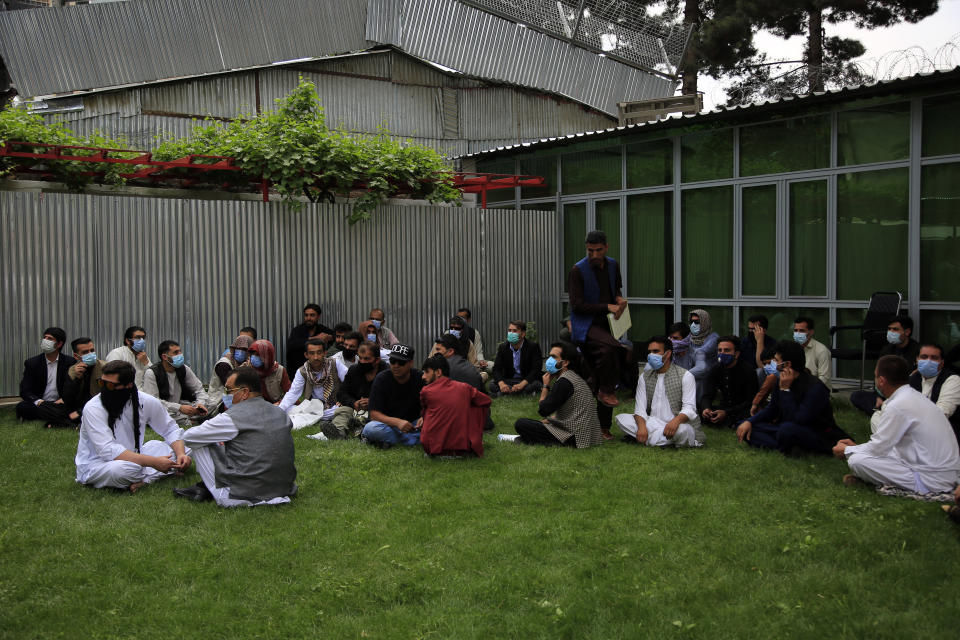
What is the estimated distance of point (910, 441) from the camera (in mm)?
6578

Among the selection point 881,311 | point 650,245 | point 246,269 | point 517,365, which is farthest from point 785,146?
point 246,269

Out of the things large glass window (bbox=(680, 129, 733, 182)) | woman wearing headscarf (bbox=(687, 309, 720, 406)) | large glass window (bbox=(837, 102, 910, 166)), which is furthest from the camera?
large glass window (bbox=(680, 129, 733, 182))

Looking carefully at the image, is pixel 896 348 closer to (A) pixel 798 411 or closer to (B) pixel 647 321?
(A) pixel 798 411

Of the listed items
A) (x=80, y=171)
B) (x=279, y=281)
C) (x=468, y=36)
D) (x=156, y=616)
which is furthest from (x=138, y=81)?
(x=156, y=616)

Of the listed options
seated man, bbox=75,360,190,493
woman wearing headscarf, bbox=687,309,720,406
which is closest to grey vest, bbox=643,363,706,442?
woman wearing headscarf, bbox=687,309,720,406

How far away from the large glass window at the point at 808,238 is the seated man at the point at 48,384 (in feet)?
31.9

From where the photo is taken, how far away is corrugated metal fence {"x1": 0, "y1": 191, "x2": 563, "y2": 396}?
10.7m

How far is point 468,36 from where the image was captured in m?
18.7

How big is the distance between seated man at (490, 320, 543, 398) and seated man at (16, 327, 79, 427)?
5.63 meters

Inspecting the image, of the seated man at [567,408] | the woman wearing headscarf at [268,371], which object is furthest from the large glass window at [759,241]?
the woman wearing headscarf at [268,371]

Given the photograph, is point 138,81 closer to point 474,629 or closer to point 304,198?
point 304,198

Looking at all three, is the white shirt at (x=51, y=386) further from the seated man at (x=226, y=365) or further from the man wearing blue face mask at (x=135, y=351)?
the seated man at (x=226, y=365)

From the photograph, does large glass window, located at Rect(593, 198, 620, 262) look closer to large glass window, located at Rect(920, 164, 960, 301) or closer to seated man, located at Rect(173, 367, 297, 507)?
large glass window, located at Rect(920, 164, 960, 301)

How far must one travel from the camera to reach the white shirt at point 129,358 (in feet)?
34.1
